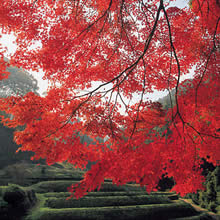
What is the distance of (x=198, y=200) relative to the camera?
1530cm

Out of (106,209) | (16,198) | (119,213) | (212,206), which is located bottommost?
(212,206)

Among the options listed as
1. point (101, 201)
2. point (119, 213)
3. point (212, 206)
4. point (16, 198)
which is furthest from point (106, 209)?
point (212, 206)

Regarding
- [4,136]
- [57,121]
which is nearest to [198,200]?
[57,121]

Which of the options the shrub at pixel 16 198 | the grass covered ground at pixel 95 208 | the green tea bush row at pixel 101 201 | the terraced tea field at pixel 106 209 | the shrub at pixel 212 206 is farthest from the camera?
the shrub at pixel 212 206

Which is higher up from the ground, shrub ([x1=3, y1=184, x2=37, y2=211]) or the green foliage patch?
shrub ([x1=3, y1=184, x2=37, y2=211])

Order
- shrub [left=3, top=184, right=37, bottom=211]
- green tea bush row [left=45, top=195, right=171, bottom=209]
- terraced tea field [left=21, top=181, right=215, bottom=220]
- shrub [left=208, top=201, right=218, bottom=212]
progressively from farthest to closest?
shrub [left=208, top=201, right=218, bottom=212] < green tea bush row [left=45, top=195, right=171, bottom=209] < terraced tea field [left=21, top=181, right=215, bottom=220] < shrub [left=3, top=184, right=37, bottom=211]

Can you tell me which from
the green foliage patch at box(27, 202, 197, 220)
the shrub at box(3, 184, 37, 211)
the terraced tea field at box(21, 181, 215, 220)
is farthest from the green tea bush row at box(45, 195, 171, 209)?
the shrub at box(3, 184, 37, 211)

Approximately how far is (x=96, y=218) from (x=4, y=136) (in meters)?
20.0

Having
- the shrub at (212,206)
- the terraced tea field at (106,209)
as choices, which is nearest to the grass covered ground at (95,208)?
the terraced tea field at (106,209)

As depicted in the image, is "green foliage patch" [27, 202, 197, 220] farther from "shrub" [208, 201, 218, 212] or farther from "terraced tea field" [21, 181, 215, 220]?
"shrub" [208, 201, 218, 212]

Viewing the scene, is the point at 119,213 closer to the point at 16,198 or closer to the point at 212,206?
the point at 16,198

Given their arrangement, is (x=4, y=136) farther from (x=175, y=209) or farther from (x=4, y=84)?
(x=175, y=209)

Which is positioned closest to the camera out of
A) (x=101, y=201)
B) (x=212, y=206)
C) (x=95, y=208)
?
(x=95, y=208)

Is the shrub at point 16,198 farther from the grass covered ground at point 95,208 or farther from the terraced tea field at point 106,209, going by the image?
the terraced tea field at point 106,209
